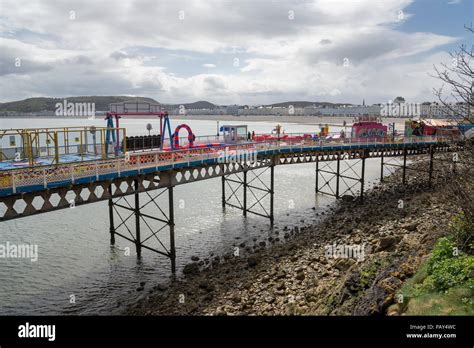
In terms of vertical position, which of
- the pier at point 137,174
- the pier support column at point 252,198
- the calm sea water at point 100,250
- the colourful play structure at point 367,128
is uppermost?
the colourful play structure at point 367,128

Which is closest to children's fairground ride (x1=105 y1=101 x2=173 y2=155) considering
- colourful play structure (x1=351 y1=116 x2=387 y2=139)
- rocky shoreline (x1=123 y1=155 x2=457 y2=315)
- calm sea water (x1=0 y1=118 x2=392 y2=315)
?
calm sea water (x1=0 y1=118 x2=392 y2=315)

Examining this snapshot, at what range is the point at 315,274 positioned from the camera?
59.3 feet

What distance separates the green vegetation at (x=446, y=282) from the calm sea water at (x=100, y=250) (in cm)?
1259

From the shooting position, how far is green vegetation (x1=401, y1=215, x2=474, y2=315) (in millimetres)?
9141

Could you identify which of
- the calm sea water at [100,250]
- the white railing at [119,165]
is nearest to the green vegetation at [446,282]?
the calm sea water at [100,250]

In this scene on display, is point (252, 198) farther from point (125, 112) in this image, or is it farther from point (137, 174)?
point (137, 174)

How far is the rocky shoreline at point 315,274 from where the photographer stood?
41.8 feet

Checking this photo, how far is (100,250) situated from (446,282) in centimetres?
2041

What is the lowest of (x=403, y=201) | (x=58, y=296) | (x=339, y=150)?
(x=58, y=296)

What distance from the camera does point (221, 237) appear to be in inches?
1035

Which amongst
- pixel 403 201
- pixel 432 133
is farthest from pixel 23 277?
pixel 432 133

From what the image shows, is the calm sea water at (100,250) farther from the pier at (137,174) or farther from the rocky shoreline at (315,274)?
the rocky shoreline at (315,274)
